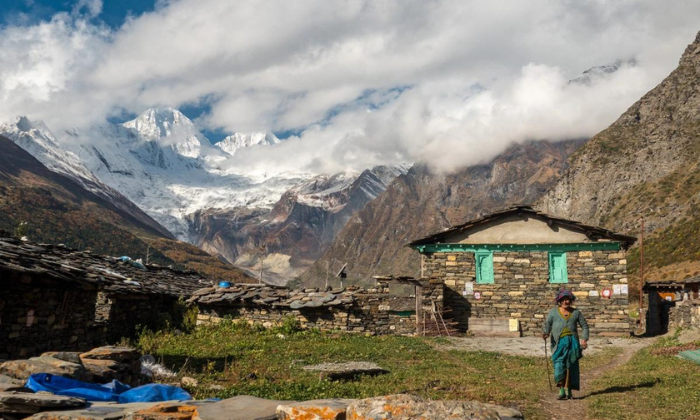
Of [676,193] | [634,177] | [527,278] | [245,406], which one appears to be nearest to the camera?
[245,406]

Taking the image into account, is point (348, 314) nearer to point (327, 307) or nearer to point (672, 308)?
point (327, 307)

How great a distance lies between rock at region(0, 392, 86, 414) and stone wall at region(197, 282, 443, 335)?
16.0m

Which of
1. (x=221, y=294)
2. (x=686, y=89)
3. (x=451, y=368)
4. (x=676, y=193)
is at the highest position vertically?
(x=686, y=89)

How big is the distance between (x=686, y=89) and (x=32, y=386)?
113m

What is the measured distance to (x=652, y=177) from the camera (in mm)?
90562

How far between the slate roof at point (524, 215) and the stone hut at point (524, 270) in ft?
0.13

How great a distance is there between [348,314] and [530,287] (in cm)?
847

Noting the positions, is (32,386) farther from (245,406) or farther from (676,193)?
(676,193)

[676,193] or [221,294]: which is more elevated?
[676,193]

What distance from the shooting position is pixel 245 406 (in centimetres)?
622

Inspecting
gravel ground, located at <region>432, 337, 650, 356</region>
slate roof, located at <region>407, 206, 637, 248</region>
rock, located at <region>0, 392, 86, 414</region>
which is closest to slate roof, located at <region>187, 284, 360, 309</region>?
gravel ground, located at <region>432, 337, 650, 356</region>

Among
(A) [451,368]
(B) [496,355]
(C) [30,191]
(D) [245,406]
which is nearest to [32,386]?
(D) [245,406]

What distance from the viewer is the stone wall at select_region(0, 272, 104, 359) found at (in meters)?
13.0

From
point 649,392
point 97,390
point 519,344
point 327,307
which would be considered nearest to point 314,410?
point 97,390
